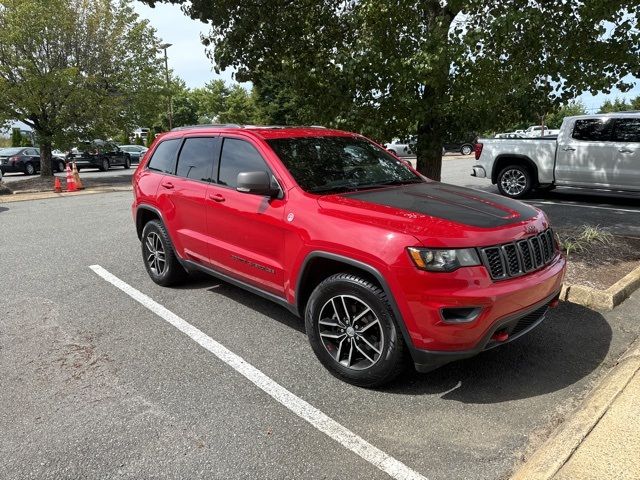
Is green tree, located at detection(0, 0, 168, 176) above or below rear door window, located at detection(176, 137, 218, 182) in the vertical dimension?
above

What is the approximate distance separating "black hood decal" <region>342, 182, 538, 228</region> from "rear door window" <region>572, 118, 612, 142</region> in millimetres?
7514

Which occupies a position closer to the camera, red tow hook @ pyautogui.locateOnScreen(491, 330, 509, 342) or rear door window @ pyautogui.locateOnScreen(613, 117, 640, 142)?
red tow hook @ pyautogui.locateOnScreen(491, 330, 509, 342)

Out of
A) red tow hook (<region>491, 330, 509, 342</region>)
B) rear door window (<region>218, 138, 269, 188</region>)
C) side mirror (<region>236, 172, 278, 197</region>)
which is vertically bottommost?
red tow hook (<region>491, 330, 509, 342</region>)

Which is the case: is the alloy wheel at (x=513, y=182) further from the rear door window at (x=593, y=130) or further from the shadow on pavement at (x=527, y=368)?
the shadow on pavement at (x=527, y=368)

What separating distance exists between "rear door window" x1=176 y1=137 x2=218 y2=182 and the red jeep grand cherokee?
19 mm

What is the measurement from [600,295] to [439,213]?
232 cm

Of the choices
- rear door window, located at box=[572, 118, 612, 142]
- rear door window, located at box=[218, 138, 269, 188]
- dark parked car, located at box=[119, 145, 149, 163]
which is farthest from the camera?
dark parked car, located at box=[119, 145, 149, 163]

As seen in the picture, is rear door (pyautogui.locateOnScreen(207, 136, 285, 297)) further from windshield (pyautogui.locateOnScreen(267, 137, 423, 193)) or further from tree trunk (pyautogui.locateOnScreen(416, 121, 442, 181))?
tree trunk (pyautogui.locateOnScreen(416, 121, 442, 181))

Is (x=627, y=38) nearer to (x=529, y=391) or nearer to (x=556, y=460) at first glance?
(x=529, y=391)

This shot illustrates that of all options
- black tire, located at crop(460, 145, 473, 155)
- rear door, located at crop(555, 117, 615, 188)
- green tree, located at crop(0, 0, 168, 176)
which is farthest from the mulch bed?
black tire, located at crop(460, 145, 473, 155)

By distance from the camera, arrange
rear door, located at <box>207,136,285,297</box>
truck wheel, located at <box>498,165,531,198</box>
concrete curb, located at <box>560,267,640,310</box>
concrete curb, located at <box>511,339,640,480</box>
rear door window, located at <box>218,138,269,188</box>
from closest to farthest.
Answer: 1. concrete curb, located at <box>511,339,640,480</box>
2. rear door, located at <box>207,136,285,297</box>
3. rear door window, located at <box>218,138,269,188</box>
4. concrete curb, located at <box>560,267,640,310</box>
5. truck wheel, located at <box>498,165,531,198</box>

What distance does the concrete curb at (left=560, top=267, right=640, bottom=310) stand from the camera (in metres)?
4.55

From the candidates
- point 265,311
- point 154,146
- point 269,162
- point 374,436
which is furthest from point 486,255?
point 154,146

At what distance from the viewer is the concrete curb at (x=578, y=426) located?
7.99 ft
